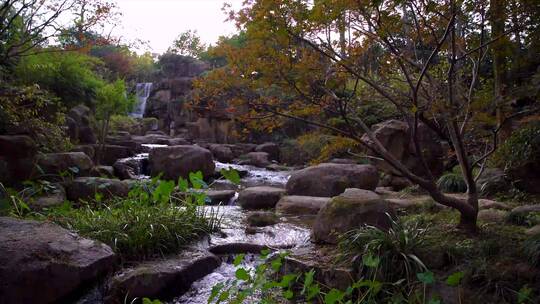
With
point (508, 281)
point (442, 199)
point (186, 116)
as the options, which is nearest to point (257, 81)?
point (442, 199)

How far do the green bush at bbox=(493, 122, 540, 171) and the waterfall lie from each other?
24.0 metres

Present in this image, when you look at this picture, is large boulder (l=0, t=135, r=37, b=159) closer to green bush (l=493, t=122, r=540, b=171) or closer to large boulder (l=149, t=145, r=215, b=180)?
large boulder (l=149, t=145, r=215, b=180)

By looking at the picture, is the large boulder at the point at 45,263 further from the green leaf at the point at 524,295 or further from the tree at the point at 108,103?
the tree at the point at 108,103

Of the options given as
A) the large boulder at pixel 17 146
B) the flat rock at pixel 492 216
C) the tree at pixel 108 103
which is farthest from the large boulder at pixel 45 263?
the tree at pixel 108 103

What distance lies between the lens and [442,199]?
3.73m

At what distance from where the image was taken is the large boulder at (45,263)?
3.22 meters

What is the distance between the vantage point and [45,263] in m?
3.38

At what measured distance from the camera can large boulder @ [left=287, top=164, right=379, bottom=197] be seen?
26.9ft

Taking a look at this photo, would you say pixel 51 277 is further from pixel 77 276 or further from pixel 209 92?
pixel 209 92

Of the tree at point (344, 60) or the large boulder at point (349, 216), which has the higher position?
the tree at point (344, 60)

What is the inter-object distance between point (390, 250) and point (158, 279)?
6.88ft

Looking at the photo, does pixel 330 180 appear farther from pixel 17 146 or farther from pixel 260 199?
pixel 17 146

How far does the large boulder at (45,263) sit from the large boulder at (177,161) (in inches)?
301

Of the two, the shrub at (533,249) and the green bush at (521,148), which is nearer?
the shrub at (533,249)
